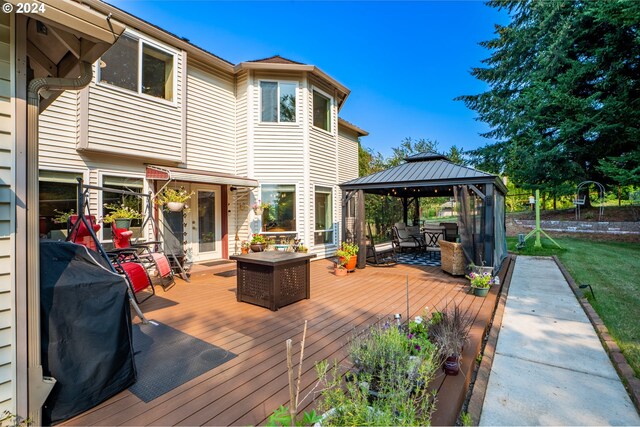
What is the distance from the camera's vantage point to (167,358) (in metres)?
2.85

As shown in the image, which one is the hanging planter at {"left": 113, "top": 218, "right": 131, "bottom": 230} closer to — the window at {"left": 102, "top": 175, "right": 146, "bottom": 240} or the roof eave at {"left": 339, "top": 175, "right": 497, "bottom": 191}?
the window at {"left": 102, "top": 175, "right": 146, "bottom": 240}

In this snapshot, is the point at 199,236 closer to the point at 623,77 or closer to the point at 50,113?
the point at 50,113

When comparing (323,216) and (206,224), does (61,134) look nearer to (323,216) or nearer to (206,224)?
(206,224)

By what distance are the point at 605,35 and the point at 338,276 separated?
16.0m

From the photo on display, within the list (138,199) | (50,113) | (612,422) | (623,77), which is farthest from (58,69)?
(623,77)

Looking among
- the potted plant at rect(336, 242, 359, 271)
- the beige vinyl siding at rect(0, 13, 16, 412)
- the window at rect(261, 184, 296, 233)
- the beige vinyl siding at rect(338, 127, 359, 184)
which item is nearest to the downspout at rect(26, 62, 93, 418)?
the beige vinyl siding at rect(0, 13, 16, 412)

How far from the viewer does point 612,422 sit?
7.06 ft

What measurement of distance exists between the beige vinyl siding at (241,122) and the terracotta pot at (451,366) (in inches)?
290

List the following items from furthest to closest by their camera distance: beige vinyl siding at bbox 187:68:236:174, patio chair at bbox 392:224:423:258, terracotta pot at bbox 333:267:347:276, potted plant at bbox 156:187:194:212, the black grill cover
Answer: patio chair at bbox 392:224:423:258 < beige vinyl siding at bbox 187:68:236:174 < terracotta pot at bbox 333:267:347:276 < potted plant at bbox 156:187:194:212 < the black grill cover

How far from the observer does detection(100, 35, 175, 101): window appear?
6.16m

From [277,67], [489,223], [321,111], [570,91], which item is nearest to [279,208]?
[321,111]

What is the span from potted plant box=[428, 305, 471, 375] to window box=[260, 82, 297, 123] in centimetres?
741

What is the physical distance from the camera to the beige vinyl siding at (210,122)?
7.74m

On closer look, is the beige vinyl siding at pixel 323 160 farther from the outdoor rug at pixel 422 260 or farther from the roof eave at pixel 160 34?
the roof eave at pixel 160 34
